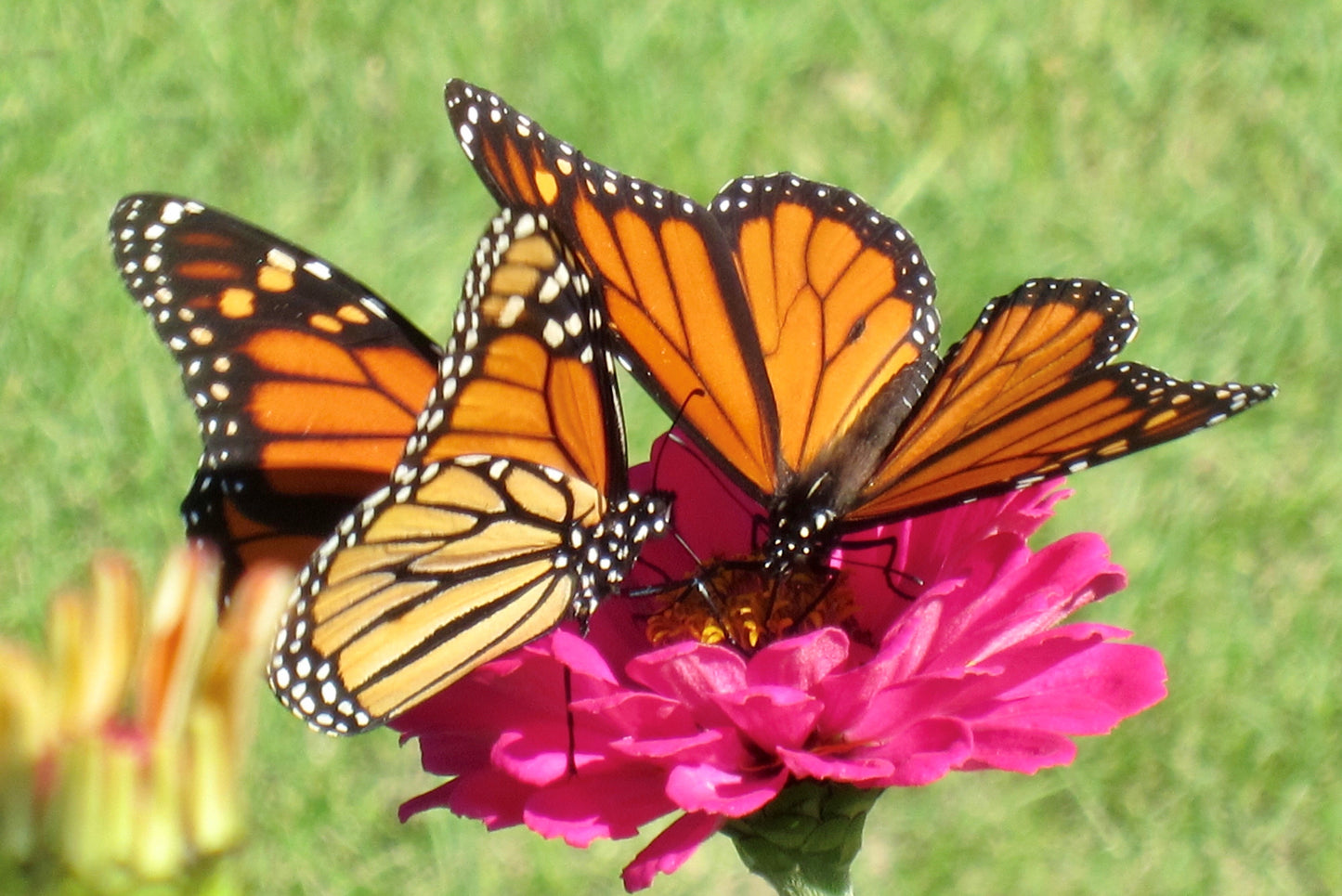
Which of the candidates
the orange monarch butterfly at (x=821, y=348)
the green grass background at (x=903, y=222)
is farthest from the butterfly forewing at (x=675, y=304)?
the green grass background at (x=903, y=222)

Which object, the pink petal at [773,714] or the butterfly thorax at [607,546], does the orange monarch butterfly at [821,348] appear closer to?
the butterfly thorax at [607,546]

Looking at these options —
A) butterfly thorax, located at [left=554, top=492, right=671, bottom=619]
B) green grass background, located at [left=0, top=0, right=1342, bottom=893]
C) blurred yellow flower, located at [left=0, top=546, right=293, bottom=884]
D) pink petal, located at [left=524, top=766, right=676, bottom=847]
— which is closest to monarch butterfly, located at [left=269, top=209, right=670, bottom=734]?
butterfly thorax, located at [left=554, top=492, right=671, bottom=619]

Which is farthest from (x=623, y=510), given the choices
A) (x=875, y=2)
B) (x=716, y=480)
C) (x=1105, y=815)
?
(x=875, y=2)

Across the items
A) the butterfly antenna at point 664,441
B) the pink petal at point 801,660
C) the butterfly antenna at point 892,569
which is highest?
the butterfly antenna at point 664,441

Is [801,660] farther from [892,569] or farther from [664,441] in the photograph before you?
[664,441]

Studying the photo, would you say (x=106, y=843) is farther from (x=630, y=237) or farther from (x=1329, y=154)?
(x=1329, y=154)
